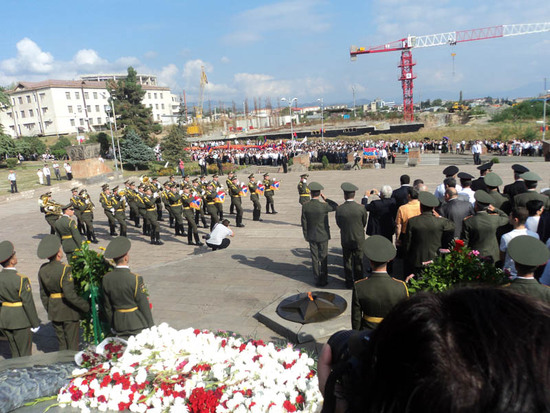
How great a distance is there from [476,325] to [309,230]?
7.05 meters

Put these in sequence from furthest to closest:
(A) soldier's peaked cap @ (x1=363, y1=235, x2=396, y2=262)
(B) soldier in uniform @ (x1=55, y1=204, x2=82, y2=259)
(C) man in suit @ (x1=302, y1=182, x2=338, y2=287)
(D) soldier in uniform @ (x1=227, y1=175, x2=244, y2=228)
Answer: (D) soldier in uniform @ (x1=227, y1=175, x2=244, y2=228) < (B) soldier in uniform @ (x1=55, y1=204, x2=82, y2=259) < (C) man in suit @ (x1=302, y1=182, x2=338, y2=287) < (A) soldier's peaked cap @ (x1=363, y1=235, x2=396, y2=262)

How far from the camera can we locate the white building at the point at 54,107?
244 feet

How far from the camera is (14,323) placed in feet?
18.3

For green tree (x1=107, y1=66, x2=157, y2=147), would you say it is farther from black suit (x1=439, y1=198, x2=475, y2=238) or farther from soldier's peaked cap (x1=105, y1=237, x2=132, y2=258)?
soldier's peaked cap (x1=105, y1=237, x2=132, y2=258)

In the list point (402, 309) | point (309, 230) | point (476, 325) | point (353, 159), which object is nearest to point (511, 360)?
point (476, 325)

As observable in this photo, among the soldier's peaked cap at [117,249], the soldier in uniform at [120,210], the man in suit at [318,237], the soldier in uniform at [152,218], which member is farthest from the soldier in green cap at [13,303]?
the soldier in uniform at [120,210]

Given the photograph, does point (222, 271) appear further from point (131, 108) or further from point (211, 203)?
point (131, 108)

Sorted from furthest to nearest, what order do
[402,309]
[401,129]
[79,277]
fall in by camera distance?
Result: 1. [401,129]
2. [79,277]
3. [402,309]

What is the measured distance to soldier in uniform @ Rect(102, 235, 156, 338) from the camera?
15.8ft

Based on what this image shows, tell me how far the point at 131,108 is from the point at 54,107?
116ft

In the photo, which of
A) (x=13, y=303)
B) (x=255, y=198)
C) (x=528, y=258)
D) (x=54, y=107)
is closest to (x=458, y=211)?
(x=528, y=258)

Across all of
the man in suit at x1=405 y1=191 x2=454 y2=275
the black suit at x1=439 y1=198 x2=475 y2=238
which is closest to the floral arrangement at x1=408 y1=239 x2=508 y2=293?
the man in suit at x1=405 y1=191 x2=454 y2=275

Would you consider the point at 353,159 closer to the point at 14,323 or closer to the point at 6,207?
the point at 6,207

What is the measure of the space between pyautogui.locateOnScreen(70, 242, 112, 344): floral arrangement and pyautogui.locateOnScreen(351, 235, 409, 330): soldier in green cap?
3219mm
